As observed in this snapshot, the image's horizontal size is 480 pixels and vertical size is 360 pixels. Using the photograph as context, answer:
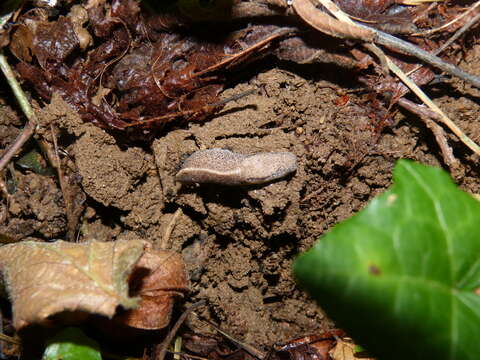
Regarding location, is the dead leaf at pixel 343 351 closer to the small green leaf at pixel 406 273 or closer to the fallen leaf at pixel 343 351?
the fallen leaf at pixel 343 351

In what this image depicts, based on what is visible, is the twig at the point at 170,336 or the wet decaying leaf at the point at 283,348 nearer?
the twig at the point at 170,336

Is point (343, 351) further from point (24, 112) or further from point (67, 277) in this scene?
point (24, 112)

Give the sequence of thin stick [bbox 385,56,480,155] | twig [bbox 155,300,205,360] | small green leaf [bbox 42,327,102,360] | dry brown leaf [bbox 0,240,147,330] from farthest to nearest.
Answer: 1. twig [bbox 155,300,205,360]
2. thin stick [bbox 385,56,480,155]
3. small green leaf [bbox 42,327,102,360]
4. dry brown leaf [bbox 0,240,147,330]

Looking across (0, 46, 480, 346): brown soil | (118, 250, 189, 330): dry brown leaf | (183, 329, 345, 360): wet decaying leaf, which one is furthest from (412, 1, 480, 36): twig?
(118, 250, 189, 330): dry brown leaf

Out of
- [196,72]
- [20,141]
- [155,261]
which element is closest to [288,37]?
[196,72]

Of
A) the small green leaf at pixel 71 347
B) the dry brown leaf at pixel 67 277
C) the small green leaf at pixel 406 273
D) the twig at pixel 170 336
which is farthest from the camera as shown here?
the twig at pixel 170 336

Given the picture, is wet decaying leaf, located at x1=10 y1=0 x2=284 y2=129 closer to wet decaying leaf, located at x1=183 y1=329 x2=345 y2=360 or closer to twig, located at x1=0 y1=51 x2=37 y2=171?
twig, located at x1=0 y1=51 x2=37 y2=171

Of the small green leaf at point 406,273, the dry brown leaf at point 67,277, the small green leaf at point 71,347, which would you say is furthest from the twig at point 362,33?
the small green leaf at point 71,347

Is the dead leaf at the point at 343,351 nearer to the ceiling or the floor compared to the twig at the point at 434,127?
nearer to the floor
